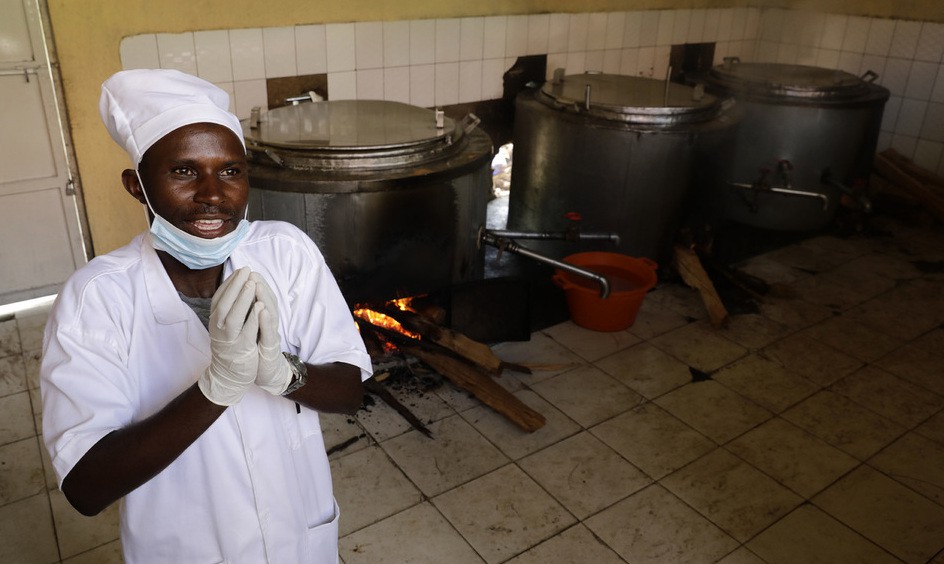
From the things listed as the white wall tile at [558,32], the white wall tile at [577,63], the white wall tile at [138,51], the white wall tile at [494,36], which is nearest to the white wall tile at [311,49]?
the white wall tile at [138,51]

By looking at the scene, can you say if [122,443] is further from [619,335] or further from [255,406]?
[619,335]

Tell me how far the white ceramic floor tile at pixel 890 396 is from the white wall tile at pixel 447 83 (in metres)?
2.88

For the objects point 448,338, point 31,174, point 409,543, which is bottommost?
point 409,543

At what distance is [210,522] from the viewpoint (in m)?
1.42

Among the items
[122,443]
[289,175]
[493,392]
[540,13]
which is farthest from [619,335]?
[122,443]

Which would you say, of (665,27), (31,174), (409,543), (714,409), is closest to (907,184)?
(665,27)

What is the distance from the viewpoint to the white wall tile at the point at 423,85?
4562 mm

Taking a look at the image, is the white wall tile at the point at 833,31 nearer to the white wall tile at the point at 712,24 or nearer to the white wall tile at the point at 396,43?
the white wall tile at the point at 712,24

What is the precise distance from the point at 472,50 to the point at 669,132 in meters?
1.41

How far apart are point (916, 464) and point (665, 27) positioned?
3836mm

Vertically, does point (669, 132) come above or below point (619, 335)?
above

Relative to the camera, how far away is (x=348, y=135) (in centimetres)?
329

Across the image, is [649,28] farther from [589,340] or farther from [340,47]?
[589,340]

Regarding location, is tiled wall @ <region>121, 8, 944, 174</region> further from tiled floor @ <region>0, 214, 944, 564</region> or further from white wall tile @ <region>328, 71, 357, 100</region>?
tiled floor @ <region>0, 214, 944, 564</region>
